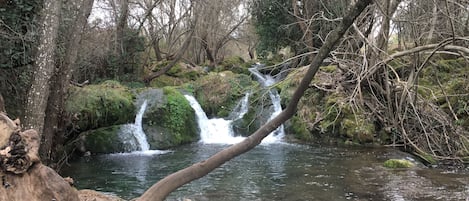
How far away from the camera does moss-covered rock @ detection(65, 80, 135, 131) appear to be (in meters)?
11.9

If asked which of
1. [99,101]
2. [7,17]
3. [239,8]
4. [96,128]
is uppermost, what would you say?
[239,8]

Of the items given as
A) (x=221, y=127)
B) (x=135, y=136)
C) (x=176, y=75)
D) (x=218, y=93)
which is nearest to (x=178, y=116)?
(x=221, y=127)

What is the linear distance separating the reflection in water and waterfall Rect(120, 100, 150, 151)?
871 millimetres

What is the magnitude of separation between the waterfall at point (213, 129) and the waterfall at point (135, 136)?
6.70ft

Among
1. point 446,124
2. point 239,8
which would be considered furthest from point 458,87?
point 239,8

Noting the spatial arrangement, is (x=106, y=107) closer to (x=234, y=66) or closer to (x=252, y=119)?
(x=252, y=119)

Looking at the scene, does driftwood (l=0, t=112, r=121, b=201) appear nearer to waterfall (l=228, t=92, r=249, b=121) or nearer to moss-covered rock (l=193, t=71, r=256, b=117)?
waterfall (l=228, t=92, r=249, b=121)

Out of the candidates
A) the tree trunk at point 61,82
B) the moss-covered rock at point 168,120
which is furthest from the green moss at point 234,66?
the tree trunk at point 61,82

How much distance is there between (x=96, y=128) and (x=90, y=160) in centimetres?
142

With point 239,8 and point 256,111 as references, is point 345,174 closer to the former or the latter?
point 256,111

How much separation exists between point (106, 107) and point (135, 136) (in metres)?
1.28

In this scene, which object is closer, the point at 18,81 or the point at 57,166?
the point at 18,81

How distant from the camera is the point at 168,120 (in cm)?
1446

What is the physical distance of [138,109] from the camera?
14234mm
